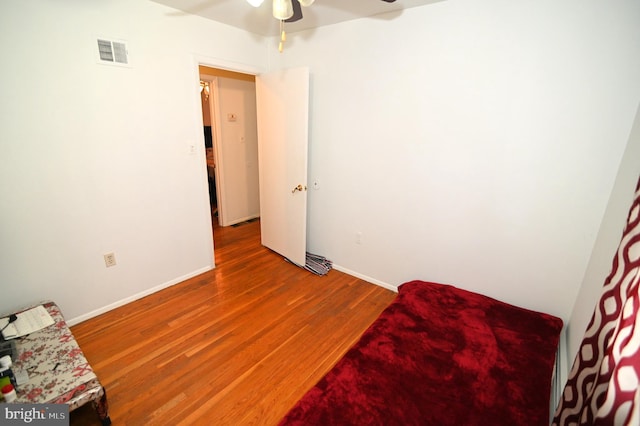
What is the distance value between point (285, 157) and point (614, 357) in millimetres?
2832

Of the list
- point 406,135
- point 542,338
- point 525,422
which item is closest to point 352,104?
point 406,135

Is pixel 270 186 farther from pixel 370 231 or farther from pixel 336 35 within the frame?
pixel 336 35

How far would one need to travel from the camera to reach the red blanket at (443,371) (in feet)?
4.21

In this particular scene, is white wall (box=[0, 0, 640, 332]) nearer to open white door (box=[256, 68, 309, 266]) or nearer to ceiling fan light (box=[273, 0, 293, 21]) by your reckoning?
open white door (box=[256, 68, 309, 266])

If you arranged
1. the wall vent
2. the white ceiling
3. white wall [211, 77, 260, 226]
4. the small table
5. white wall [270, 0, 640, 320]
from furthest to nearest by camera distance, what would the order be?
white wall [211, 77, 260, 226]
the white ceiling
the wall vent
white wall [270, 0, 640, 320]
the small table

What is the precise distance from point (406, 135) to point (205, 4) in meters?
1.96

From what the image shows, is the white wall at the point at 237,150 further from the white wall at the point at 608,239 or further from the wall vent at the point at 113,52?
the white wall at the point at 608,239

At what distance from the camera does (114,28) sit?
6.81 feet

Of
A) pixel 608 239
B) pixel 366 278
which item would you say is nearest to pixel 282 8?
pixel 608 239

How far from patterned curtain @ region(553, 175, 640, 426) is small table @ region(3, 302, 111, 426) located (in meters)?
2.01

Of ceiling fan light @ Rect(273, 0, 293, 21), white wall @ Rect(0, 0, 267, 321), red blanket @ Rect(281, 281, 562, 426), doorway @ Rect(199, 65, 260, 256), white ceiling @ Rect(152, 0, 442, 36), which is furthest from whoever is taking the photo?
doorway @ Rect(199, 65, 260, 256)

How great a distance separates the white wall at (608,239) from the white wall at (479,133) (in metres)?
0.10

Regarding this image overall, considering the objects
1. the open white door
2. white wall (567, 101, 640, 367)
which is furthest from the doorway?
white wall (567, 101, 640, 367)

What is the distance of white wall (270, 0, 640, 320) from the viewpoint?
1684 millimetres
